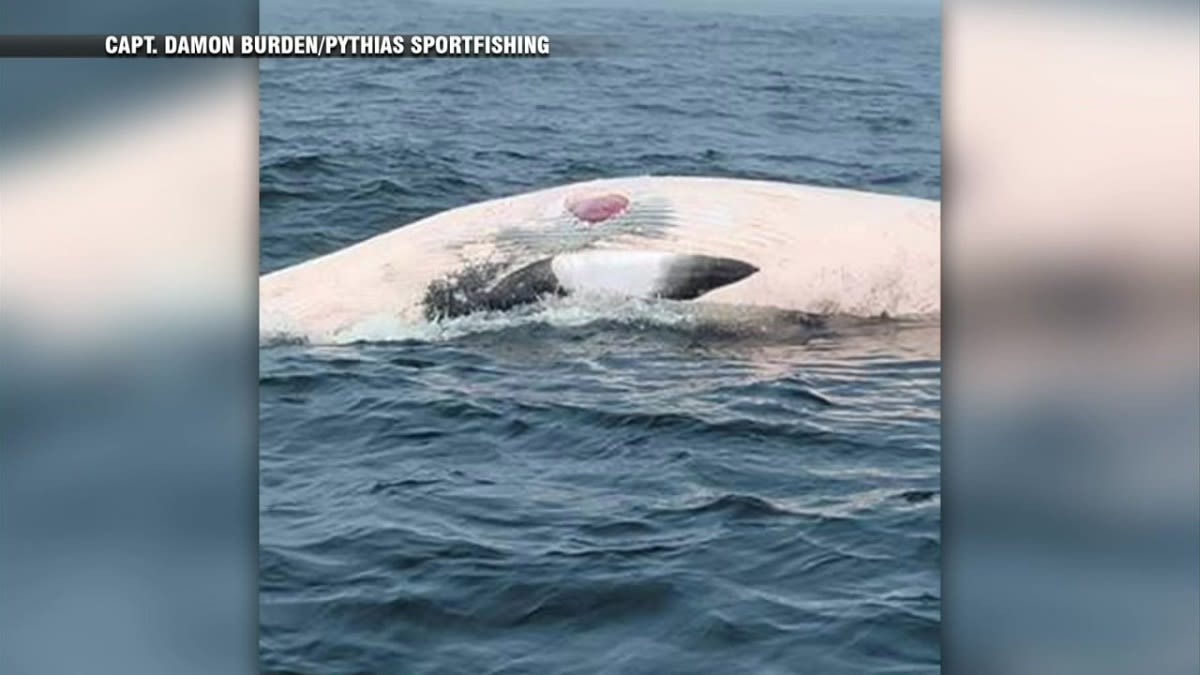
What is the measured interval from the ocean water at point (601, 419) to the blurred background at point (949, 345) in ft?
0.21

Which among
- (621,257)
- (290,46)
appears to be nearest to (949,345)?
(621,257)

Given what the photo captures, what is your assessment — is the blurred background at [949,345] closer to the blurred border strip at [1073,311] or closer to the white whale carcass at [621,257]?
the blurred border strip at [1073,311]

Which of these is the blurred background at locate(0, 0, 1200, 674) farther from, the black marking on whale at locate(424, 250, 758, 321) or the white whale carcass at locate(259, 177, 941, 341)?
the black marking on whale at locate(424, 250, 758, 321)

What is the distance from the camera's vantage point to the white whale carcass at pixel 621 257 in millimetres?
2762

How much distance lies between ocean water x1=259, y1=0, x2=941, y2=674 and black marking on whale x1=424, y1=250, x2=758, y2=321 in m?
0.03

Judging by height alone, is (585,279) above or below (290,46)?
below

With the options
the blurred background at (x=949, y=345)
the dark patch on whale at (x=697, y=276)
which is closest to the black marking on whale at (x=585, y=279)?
the dark patch on whale at (x=697, y=276)

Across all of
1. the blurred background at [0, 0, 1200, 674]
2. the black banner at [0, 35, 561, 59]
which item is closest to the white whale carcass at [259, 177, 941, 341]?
the blurred background at [0, 0, 1200, 674]

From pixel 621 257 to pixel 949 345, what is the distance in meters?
0.50

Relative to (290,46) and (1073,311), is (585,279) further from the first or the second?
(1073,311)

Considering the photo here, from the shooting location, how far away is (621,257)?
9.06ft

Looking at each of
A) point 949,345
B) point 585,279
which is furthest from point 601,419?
point 949,345

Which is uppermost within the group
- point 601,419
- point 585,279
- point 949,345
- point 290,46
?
point 290,46

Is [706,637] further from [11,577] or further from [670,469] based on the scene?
[11,577]
